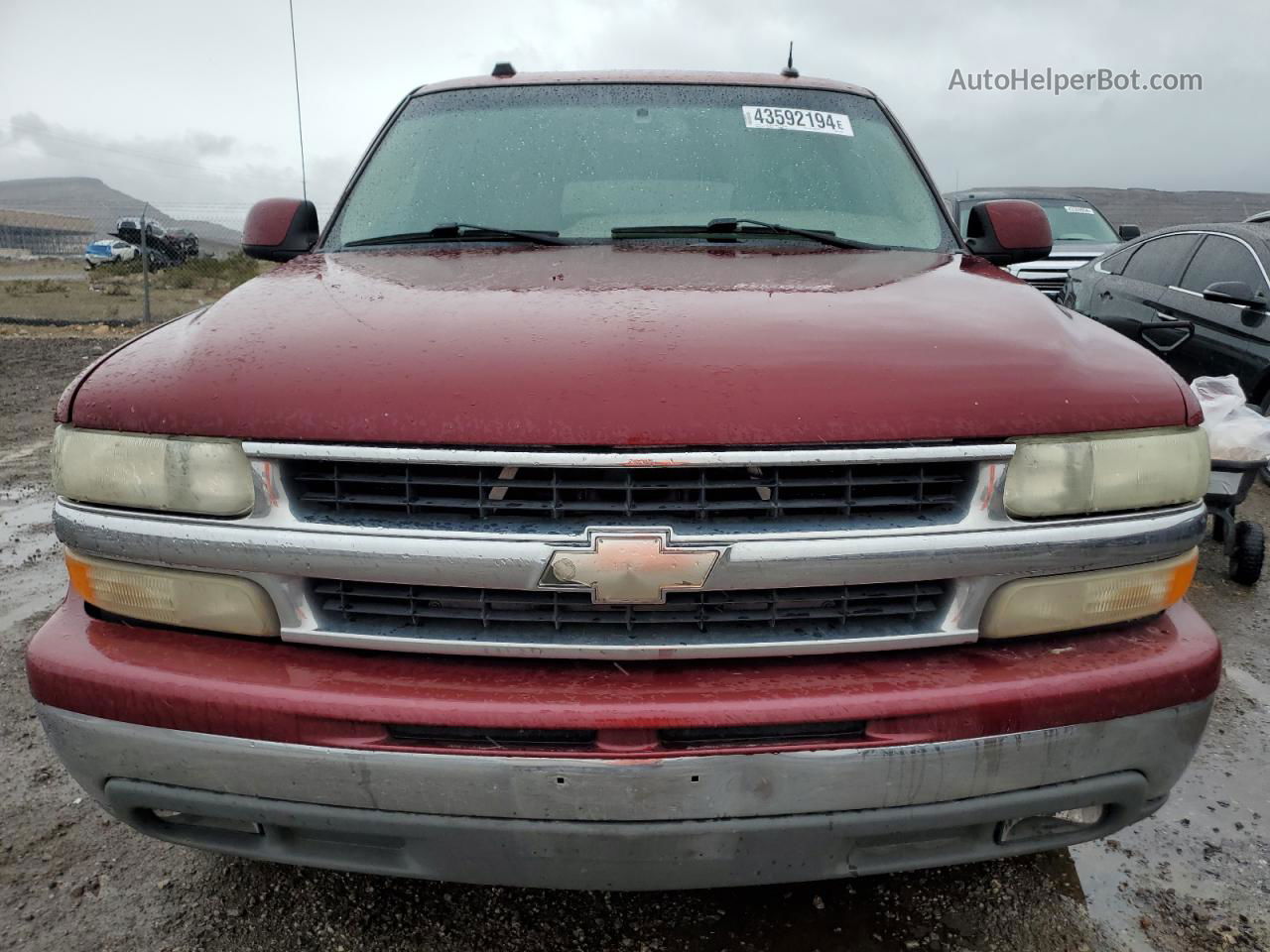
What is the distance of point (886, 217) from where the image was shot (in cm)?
284

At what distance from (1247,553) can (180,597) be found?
448cm

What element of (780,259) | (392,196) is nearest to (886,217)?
(780,259)

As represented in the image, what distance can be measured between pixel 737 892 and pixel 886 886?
35 cm

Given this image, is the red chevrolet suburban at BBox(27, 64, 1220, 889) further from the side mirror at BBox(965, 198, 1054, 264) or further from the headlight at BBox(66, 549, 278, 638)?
the side mirror at BBox(965, 198, 1054, 264)

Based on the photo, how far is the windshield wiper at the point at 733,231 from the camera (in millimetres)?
2625

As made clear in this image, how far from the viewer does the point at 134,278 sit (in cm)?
2925

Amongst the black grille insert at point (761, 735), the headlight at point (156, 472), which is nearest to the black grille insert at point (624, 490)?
the headlight at point (156, 472)

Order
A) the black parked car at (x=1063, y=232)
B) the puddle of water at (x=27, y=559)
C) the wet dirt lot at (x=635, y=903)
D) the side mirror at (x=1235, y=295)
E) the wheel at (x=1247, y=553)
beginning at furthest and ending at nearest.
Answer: the black parked car at (x=1063, y=232)
the side mirror at (x=1235, y=295)
the wheel at (x=1247, y=553)
the puddle of water at (x=27, y=559)
the wet dirt lot at (x=635, y=903)

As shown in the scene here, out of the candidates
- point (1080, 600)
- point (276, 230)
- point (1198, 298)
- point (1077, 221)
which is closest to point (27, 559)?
point (276, 230)

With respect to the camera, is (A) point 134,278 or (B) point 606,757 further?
(A) point 134,278

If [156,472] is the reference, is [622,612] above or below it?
below

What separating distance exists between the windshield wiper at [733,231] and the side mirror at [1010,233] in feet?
1.86

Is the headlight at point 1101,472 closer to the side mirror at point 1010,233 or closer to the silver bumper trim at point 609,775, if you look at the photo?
the silver bumper trim at point 609,775

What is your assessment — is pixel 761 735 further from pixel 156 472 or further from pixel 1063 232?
pixel 1063 232
